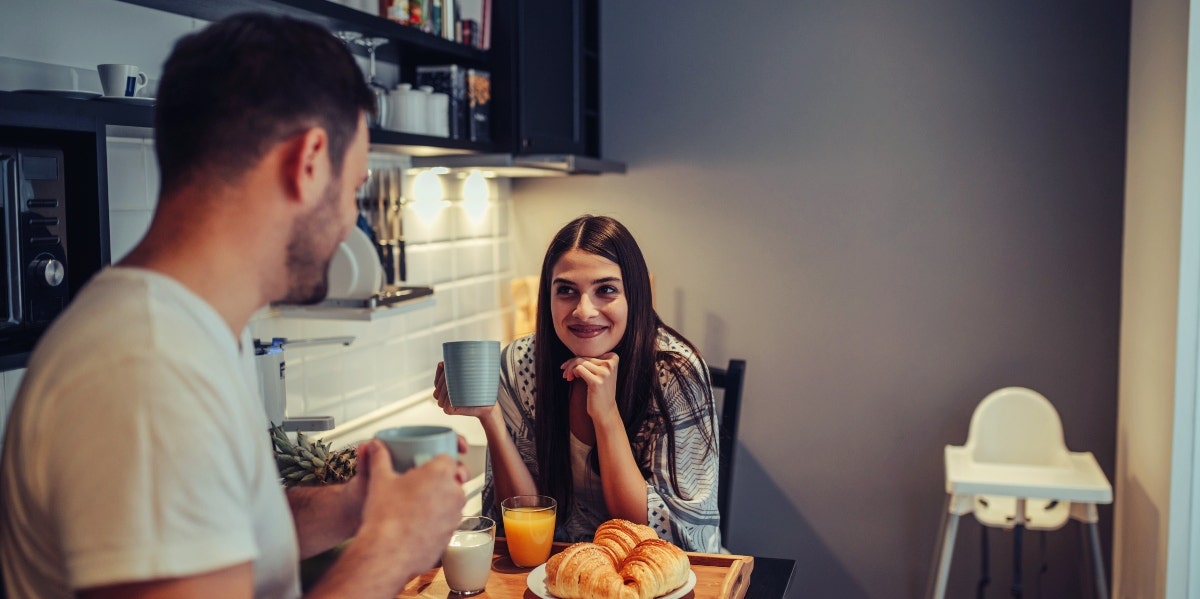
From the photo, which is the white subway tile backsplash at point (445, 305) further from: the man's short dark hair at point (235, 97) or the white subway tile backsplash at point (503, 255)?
the man's short dark hair at point (235, 97)

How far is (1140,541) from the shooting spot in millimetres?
2434

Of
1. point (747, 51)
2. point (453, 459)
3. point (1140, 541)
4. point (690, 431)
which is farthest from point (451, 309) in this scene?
point (453, 459)

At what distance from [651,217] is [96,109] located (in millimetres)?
2239

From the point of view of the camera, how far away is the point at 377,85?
2.41 metres

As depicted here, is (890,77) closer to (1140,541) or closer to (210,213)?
(1140,541)

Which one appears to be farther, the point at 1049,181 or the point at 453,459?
the point at 1049,181

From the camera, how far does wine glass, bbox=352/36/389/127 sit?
233 centimetres

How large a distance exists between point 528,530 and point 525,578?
7 cm

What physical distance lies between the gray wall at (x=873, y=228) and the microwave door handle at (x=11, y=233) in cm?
233

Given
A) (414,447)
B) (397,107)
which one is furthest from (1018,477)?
(414,447)

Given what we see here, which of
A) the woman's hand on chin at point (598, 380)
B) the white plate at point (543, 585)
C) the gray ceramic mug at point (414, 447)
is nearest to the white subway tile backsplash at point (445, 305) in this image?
the woman's hand on chin at point (598, 380)

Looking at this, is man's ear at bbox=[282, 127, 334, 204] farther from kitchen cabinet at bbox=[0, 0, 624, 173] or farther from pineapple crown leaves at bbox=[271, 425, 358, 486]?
kitchen cabinet at bbox=[0, 0, 624, 173]

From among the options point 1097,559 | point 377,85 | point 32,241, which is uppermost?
point 377,85

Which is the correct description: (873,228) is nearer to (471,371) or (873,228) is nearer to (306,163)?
(471,371)
